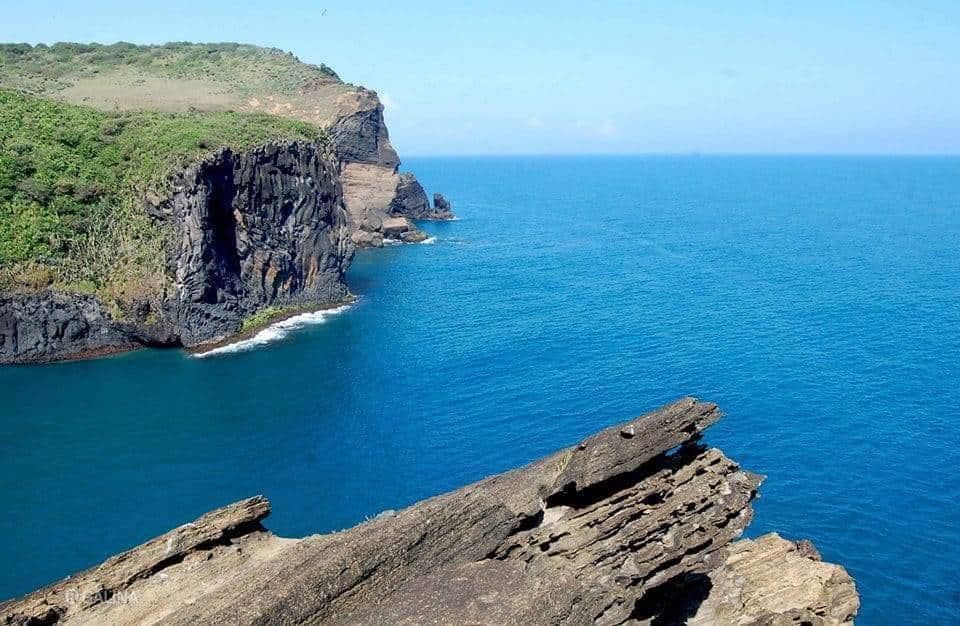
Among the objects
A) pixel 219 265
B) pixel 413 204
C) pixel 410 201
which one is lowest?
pixel 219 265

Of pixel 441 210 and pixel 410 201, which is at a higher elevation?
pixel 410 201

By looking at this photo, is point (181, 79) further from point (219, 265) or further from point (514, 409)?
point (514, 409)

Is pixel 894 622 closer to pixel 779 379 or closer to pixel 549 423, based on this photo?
pixel 549 423

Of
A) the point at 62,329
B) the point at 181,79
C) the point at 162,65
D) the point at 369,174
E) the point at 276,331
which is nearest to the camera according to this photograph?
the point at 62,329

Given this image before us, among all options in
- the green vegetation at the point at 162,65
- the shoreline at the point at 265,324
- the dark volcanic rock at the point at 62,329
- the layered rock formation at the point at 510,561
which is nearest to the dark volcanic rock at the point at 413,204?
the green vegetation at the point at 162,65

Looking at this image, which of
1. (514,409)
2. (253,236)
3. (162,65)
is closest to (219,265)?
(253,236)

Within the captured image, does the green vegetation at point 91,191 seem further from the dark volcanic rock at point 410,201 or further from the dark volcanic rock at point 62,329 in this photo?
the dark volcanic rock at point 410,201

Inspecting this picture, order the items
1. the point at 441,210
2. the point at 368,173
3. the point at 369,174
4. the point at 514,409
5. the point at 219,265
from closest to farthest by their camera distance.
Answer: the point at 514,409, the point at 219,265, the point at 368,173, the point at 369,174, the point at 441,210
